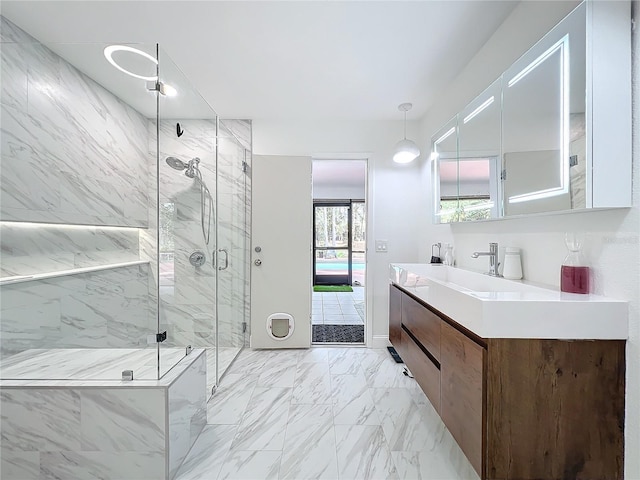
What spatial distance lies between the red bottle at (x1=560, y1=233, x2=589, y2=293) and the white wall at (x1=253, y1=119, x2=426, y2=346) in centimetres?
192

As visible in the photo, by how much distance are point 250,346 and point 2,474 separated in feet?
6.10

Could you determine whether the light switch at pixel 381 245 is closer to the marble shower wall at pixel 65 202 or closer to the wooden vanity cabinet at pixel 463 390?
the wooden vanity cabinet at pixel 463 390

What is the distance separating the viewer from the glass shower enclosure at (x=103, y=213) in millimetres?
1632

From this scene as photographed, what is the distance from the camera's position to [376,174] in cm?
314

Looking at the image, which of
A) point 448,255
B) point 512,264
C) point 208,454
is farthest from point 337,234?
point 208,454

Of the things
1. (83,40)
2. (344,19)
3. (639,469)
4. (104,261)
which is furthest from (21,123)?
(639,469)

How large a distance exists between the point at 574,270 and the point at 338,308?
147 inches

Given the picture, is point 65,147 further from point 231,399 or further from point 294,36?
point 231,399

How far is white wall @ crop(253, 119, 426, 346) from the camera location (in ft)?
10.2

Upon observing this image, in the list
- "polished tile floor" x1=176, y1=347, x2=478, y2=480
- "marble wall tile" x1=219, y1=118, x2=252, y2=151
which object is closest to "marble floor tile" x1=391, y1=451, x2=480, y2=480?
"polished tile floor" x1=176, y1=347, x2=478, y2=480

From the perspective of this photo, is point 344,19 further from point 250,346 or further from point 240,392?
point 250,346

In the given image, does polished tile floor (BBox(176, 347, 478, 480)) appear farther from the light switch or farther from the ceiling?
the ceiling

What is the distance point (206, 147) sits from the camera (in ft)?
7.35

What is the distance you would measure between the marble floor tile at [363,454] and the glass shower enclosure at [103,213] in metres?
1.01
